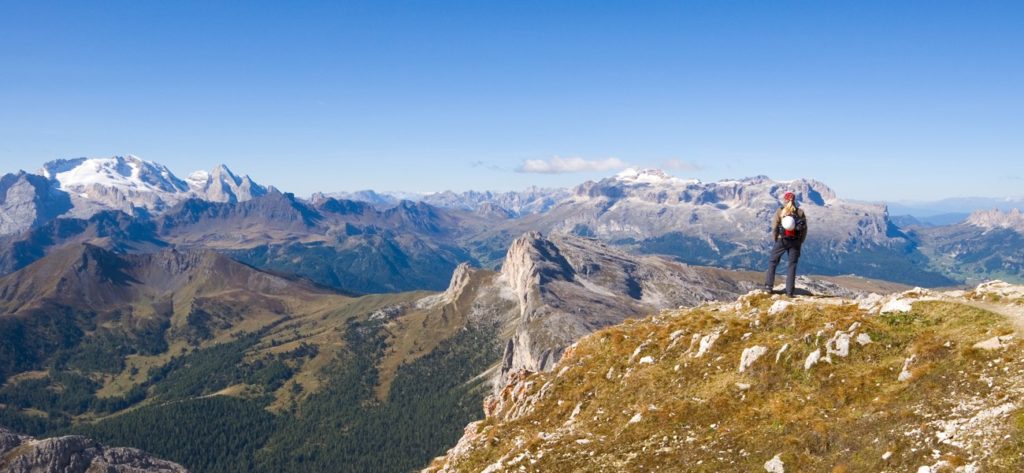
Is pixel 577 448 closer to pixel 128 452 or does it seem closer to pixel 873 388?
pixel 873 388

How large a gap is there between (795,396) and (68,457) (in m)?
184

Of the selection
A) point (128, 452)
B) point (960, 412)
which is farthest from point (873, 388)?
point (128, 452)

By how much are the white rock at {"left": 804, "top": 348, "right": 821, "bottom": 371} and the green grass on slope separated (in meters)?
0.37

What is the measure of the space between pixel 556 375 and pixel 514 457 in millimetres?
13931

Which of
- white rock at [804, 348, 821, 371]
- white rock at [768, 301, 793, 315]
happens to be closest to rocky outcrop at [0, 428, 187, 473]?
white rock at [768, 301, 793, 315]

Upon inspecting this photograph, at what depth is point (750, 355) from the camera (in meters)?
35.5

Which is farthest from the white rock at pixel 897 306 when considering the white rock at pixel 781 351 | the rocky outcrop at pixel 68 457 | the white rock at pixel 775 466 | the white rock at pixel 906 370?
the rocky outcrop at pixel 68 457

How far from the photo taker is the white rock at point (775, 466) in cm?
2488

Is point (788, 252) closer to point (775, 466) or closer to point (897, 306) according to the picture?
point (897, 306)

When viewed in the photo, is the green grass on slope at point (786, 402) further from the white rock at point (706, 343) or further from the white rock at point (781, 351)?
the white rock at point (706, 343)

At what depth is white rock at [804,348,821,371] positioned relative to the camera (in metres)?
32.2

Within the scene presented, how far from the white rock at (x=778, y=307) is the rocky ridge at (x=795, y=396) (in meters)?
0.16

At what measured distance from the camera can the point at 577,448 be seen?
1280 inches

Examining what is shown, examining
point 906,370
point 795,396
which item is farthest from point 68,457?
point 906,370
